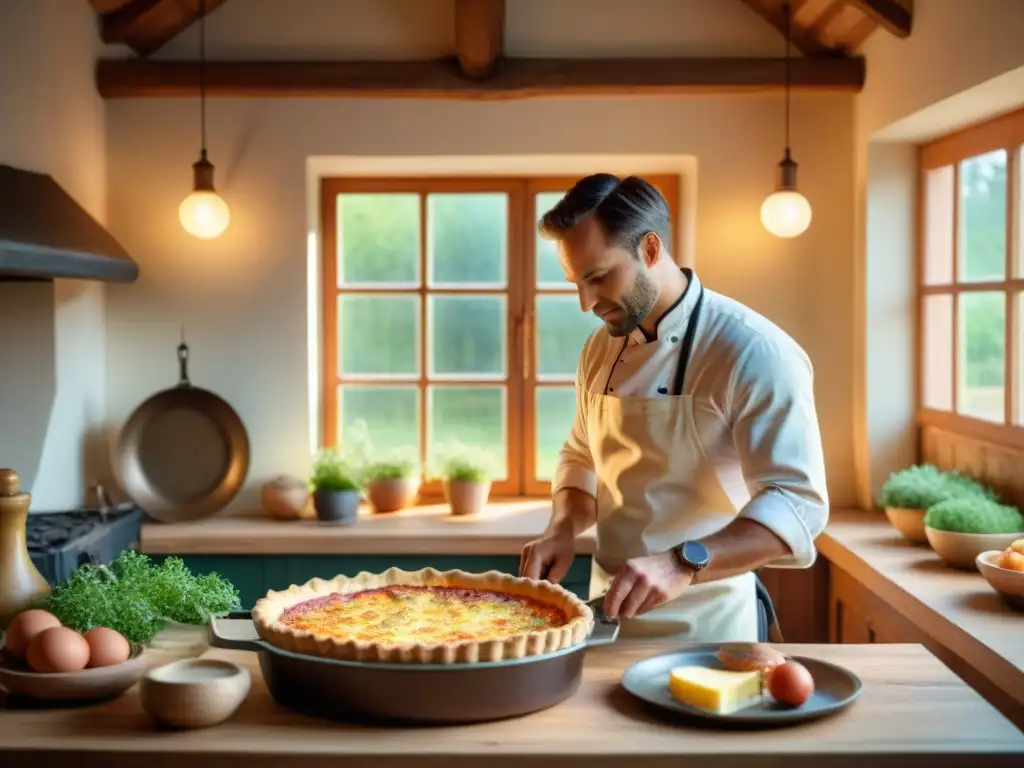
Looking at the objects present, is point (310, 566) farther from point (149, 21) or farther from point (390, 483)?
point (149, 21)

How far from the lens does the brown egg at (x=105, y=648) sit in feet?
6.09

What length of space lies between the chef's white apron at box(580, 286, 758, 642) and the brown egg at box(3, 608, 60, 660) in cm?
117

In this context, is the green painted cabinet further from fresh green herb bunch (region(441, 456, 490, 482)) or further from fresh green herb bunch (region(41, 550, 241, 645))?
fresh green herb bunch (region(41, 550, 241, 645))

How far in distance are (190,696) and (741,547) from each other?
0.94 m

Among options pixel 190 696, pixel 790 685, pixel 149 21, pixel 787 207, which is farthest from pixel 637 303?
pixel 149 21

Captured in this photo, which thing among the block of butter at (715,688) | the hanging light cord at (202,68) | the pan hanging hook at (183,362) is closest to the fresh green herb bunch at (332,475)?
the pan hanging hook at (183,362)

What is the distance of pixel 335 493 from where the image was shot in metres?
3.97

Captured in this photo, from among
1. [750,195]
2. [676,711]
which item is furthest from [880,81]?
[676,711]

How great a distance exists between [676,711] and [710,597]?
808 millimetres

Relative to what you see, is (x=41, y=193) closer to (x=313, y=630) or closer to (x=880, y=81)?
(x=313, y=630)

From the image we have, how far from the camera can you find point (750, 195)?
4191 millimetres

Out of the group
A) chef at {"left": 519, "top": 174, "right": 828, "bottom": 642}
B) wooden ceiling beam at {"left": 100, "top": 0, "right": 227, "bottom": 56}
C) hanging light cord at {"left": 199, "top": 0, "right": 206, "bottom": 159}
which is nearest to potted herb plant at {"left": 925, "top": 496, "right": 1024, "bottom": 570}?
chef at {"left": 519, "top": 174, "right": 828, "bottom": 642}

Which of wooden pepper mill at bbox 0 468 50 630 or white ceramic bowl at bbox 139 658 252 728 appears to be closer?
white ceramic bowl at bbox 139 658 252 728

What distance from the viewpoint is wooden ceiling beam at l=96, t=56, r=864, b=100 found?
4.07m
